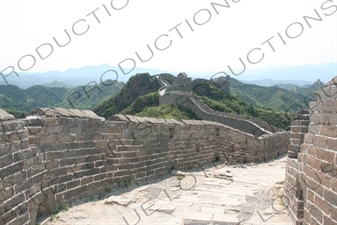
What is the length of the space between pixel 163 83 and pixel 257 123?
23993 millimetres

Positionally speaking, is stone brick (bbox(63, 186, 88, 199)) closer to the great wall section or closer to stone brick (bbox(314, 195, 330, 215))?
the great wall section

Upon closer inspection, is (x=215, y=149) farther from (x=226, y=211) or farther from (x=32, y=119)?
(x=32, y=119)

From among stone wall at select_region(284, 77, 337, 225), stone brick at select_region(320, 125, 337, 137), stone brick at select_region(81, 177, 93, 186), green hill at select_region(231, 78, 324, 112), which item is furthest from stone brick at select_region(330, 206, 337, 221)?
green hill at select_region(231, 78, 324, 112)

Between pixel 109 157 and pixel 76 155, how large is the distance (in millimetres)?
1099

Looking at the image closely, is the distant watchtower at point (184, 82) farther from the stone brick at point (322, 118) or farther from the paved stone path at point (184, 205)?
the stone brick at point (322, 118)

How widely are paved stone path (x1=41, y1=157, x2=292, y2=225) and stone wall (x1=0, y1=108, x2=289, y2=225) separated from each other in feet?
1.07

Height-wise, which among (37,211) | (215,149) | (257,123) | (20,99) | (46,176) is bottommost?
(257,123)

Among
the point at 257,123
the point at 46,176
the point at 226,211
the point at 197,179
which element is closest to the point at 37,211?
the point at 46,176

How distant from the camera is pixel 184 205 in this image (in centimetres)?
636

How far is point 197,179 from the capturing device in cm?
→ 890

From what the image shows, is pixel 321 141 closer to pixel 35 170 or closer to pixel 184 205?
pixel 184 205

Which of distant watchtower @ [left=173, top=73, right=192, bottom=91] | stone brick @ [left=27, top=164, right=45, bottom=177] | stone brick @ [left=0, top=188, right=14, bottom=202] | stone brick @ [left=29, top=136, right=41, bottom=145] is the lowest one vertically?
stone brick @ [left=0, top=188, right=14, bottom=202]

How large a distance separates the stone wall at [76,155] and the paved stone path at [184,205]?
33cm

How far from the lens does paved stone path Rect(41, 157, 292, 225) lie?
17.7ft
